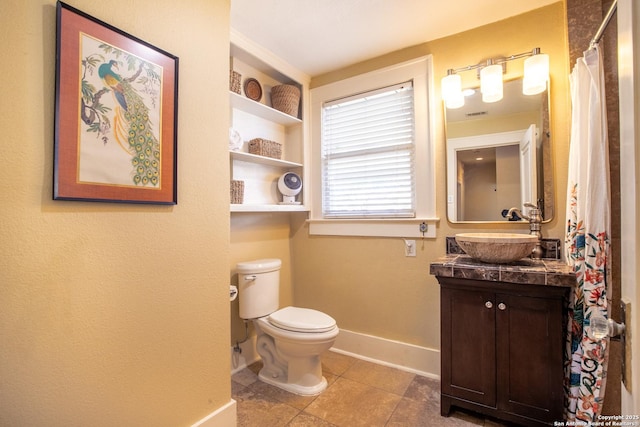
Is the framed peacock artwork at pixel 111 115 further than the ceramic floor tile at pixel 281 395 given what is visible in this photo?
No

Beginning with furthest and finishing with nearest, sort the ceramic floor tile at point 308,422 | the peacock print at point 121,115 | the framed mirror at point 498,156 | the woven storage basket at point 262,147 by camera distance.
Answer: the woven storage basket at point 262,147
the framed mirror at point 498,156
the ceramic floor tile at point 308,422
the peacock print at point 121,115

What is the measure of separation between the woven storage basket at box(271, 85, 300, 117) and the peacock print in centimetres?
130

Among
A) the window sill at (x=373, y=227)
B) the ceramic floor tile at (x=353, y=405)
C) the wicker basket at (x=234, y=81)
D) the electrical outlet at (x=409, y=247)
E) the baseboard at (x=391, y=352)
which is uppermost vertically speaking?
the wicker basket at (x=234, y=81)

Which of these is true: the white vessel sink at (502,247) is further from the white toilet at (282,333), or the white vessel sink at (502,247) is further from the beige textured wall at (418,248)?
the white toilet at (282,333)

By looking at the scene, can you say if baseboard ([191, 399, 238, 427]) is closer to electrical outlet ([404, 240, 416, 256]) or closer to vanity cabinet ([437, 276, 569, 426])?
vanity cabinet ([437, 276, 569, 426])

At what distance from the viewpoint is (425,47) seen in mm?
2242

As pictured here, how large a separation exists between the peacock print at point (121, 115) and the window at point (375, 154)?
157 cm

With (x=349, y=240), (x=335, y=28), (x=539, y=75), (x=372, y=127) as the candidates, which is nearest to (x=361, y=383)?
(x=349, y=240)

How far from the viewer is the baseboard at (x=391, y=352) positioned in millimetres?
2188

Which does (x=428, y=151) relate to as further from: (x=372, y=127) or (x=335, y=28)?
(x=335, y=28)

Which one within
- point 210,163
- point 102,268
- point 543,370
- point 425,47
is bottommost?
point 543,370

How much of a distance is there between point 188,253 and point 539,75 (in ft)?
7.20

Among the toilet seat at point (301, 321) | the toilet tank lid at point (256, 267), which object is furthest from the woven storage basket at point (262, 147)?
the toilet seat at point (301, 321)

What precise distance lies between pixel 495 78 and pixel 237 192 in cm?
184
